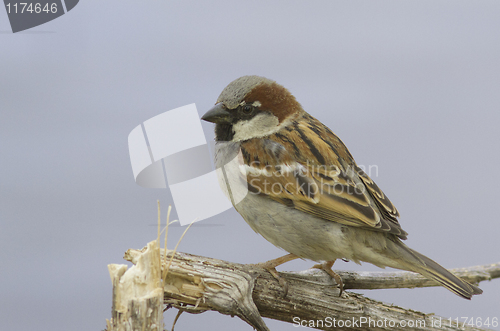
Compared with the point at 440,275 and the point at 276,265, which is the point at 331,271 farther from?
the point at 440,275

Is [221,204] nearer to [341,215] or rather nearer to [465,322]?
[341,215]

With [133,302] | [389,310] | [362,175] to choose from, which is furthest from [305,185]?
[133,302]

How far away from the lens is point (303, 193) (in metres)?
2.31

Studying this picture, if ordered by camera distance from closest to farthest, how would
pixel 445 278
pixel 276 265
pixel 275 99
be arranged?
pixel 445 278, pixel 276 265, pixel 275 99

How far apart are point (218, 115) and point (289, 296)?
100 centimetres

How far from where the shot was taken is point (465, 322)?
8.02ft

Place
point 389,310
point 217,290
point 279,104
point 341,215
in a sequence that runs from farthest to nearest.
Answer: point 279,104, point 389,310, point 341,215, point 217,290

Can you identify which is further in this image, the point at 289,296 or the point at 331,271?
the point at 331,271

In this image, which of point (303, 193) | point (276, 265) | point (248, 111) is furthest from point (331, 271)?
point (248, 111)

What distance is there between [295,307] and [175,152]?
102 centimetres

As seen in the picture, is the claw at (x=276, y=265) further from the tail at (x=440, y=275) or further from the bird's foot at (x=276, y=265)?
the tail at (x=440, y=275)

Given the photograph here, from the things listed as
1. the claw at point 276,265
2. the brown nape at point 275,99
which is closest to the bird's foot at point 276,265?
the claw at point 276,265

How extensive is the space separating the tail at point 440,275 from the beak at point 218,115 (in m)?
1.13

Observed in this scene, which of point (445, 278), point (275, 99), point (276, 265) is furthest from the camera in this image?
point (275, 99)
